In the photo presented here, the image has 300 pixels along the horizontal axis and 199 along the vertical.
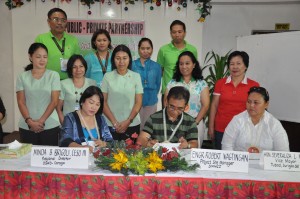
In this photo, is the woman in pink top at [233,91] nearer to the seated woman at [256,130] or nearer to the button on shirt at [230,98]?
the button on shirt at [230,98]

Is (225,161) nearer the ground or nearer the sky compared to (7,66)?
nearer the ground

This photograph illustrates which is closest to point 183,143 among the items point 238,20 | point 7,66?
point 238,20

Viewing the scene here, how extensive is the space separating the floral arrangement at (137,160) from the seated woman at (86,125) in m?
0.41

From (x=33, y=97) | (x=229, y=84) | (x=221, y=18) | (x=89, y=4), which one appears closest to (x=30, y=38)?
(x=89, y=4)

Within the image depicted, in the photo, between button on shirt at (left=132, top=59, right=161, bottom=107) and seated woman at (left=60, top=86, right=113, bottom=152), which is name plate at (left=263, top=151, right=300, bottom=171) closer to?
seated woman at (left=60, top=86, right=113, bottom=152)

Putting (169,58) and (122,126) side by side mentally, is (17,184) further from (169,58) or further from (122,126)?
(169,58)

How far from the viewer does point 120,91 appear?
336 centimetres

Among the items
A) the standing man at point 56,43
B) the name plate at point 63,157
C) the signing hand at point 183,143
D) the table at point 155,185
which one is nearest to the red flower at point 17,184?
the table at point 155,185

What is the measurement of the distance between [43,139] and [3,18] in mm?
3766

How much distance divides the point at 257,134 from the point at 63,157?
1.56 meters

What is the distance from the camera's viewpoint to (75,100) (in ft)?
10.7

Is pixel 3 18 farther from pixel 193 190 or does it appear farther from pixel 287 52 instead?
pixel 193 190

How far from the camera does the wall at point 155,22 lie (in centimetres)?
587

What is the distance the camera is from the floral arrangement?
196 centimetres
